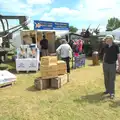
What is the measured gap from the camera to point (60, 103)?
659 cm

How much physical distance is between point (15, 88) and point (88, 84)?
8.54 feet

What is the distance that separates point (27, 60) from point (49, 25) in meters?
4.73

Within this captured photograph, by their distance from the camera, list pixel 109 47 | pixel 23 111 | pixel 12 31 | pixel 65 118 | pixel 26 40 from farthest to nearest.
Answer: pixel 12 31 < pixel 26 40 < pixel 109 47 < pixel 23 111 < pixel 65 118

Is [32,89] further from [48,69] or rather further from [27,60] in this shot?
[27,60]

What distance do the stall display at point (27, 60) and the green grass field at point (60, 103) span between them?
257cm

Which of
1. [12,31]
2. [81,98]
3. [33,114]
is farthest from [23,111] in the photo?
[12,31]

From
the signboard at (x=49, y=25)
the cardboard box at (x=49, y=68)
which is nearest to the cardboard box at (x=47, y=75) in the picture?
the cardboard box at (x=49, y=68)

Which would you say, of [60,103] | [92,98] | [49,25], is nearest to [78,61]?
[49,25]

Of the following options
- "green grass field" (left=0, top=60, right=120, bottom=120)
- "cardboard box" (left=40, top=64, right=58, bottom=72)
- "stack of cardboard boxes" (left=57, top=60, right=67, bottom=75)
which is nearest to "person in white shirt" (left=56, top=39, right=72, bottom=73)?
"stack of cardboard boxes" (left=57, top=60, right=67, bottom=75)

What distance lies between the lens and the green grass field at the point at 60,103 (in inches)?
223

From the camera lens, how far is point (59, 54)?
34.2 feet

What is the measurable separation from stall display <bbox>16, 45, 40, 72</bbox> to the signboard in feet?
9.40

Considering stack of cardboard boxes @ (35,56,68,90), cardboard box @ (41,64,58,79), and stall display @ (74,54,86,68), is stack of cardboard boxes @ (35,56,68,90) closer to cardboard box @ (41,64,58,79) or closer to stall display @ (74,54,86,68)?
cardboard box @ (41,64,58,79)

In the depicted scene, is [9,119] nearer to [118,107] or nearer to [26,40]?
[118,107]
